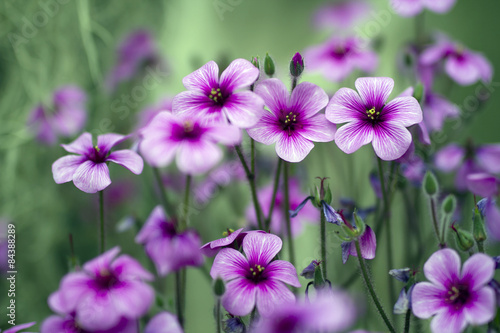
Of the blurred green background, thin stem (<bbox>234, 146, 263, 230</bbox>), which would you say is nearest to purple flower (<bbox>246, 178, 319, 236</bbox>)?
the blurred green background

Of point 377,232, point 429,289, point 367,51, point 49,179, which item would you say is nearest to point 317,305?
point 429,289

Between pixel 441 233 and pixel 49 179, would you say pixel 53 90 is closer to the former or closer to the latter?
pixel 49 179

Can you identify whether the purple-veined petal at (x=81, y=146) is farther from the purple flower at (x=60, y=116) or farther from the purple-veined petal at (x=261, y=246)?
the purple flower at (x=60, y=116)

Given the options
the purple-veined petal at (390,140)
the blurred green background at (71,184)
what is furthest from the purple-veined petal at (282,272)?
the blurred green background at (71,184)

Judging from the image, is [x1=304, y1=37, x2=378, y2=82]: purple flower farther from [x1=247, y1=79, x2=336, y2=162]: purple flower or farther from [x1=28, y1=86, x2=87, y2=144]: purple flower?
[x1=28, y1=86, x2=87, y2=144]: purple flower

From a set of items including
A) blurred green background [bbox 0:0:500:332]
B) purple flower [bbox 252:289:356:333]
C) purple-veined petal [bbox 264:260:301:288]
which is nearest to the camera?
purple flower [bbox 252:289:356:333]

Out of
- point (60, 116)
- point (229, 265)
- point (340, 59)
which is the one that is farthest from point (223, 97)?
point (60, 116)
